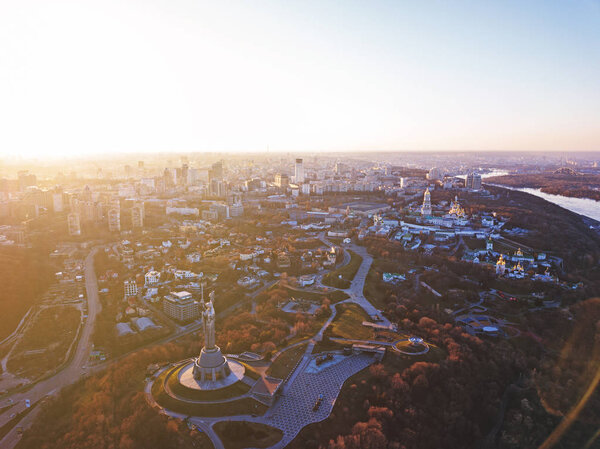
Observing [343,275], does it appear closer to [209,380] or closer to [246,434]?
[209,380]

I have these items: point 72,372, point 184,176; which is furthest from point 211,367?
point 184,176

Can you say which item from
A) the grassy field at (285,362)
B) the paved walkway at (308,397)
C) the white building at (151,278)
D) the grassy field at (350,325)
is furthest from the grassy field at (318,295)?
the white building at (151,278)

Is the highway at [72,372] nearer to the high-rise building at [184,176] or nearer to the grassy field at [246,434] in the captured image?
the grassy field at [246,434]

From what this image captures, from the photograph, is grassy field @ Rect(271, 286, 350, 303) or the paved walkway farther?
grassy field @ Rect(271, 286, 350, 303)

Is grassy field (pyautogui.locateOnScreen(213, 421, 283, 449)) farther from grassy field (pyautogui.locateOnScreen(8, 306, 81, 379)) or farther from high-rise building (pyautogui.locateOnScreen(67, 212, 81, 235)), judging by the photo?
high-rise building (pyautogui.locateOnScreen(67, 212, 81, 235))

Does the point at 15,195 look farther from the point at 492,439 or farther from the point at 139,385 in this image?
the point at 492,439

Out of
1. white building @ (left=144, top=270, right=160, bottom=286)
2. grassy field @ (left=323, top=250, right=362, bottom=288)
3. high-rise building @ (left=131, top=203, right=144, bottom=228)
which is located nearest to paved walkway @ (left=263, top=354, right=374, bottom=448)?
grassy field @ (left=323, top=250, right=362, bottom=288)
